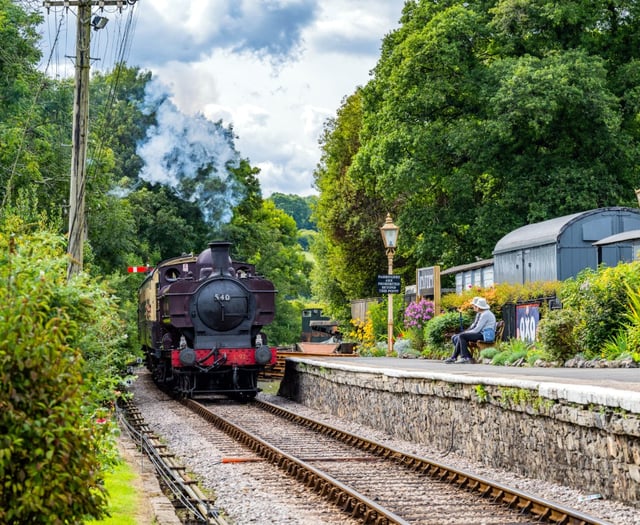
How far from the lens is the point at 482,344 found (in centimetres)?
2088

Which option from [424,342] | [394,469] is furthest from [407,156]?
[394,469]

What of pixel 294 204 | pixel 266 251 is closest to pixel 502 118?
pixel 266 251

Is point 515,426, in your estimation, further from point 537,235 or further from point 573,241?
point 537,235

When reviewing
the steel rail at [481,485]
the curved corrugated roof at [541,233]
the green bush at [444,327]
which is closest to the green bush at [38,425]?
the steel rail at [481,485]

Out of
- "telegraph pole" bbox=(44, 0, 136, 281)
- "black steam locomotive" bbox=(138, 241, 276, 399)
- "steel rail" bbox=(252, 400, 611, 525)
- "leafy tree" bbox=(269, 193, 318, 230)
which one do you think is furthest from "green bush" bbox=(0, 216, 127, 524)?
"leafy tree" bbox=(269, 193, 318, 230)

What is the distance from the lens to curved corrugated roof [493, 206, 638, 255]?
2644 centimetres

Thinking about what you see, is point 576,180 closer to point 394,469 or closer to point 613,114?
point 613,114

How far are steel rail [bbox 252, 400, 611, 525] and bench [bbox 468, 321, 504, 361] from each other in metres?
5.78

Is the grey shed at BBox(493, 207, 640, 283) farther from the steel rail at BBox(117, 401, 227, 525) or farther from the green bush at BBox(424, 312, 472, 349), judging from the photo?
the steel rail at BBox(117, 401, 227, 525)

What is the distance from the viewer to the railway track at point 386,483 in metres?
9.12

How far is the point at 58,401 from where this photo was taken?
5.65 m

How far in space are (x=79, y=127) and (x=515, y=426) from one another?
36.8 ft

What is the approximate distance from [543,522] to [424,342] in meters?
19.1

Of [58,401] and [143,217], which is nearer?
[58,401]
